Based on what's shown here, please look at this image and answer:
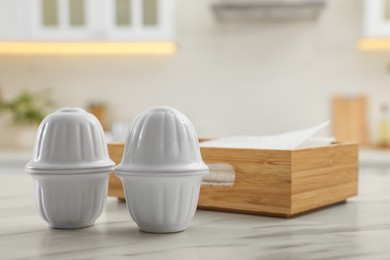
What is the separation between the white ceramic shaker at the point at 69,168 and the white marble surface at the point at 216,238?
3 centimetres

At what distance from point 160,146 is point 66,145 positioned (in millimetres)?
136

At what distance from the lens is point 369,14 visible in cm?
298

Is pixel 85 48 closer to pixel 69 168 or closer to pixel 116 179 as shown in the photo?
pixel 116 179

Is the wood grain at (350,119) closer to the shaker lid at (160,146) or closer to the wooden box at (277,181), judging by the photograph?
the wooden box at (277,181)

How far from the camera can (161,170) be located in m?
0.81

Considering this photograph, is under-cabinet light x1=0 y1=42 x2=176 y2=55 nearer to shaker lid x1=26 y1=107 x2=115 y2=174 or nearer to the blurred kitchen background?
the blurred kitchen background

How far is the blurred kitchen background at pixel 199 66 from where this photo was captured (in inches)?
123

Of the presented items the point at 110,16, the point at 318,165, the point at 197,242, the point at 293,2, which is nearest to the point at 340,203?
the point at 318,165

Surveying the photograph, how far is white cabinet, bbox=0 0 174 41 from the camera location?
10.2 feet

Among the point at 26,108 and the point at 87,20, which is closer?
the point at 87,20

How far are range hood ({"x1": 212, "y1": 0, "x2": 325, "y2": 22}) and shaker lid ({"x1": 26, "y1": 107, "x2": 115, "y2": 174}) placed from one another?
2229mm

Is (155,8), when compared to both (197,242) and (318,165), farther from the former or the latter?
(197,242)

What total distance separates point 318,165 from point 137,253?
45cm

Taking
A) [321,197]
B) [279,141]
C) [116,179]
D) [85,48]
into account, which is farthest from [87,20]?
[321,197]
